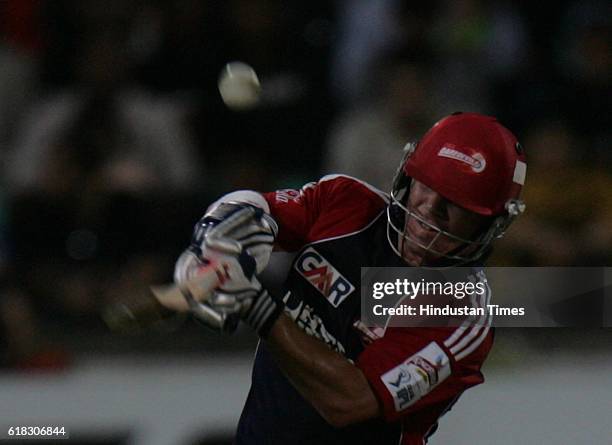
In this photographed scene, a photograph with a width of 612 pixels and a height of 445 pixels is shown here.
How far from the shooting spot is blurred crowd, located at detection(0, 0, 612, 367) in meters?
6.88

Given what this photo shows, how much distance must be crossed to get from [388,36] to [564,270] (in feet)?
7.01

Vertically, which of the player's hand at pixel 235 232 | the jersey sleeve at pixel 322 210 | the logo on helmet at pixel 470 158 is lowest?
the jersey sleeve at pixel 322 210

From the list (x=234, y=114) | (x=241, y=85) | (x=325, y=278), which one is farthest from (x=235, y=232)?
(x=234, y=114)

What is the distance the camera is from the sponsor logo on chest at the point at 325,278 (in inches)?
153

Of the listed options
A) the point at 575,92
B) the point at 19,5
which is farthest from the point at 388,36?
the point at 19,5

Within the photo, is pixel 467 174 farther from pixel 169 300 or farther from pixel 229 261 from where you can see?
pixel 169 300

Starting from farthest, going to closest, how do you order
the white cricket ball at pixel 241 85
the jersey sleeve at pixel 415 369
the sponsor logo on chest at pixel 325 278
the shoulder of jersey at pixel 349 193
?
the white cricket ball at pixel 241 85, the shoulder of jersey at pixel 349 193, the sponsor logo on chest at pixel 325 278, the jersey sleeve at pixel 415 369

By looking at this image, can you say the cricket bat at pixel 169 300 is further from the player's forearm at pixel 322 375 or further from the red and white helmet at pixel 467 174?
the red and white helmet at pixel 467 174

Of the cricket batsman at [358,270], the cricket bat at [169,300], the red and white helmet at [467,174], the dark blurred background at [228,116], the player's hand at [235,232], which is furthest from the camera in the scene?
the dark blurred background at [228,116]

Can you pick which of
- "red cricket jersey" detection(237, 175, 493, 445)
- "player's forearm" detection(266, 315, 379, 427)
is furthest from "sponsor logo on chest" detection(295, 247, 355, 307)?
"player's forearm" detection(266, 315, 379, 427)

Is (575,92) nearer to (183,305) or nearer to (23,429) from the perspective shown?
(23,429)

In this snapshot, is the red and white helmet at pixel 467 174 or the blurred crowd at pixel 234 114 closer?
the red and white helmet at pixel 467 174

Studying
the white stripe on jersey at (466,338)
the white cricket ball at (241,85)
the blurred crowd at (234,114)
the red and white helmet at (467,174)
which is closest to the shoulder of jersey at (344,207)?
the red and white helmet at (467,174)

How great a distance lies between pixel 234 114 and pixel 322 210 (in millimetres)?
3448
